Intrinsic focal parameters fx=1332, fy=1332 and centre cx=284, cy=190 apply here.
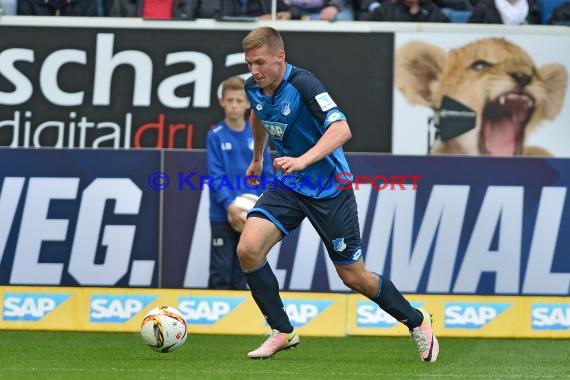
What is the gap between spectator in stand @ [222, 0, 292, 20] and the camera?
46.6ft

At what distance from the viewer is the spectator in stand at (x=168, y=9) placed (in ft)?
45.5

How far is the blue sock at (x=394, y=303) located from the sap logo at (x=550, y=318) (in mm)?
2863

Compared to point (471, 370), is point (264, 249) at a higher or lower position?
higher

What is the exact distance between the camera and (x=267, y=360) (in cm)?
913

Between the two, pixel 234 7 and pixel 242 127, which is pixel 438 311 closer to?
pixel 242 127

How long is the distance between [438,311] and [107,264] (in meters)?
3.25

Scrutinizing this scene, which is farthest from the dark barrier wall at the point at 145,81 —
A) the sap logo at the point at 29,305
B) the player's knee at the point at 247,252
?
the player's knee at the point at 247,252

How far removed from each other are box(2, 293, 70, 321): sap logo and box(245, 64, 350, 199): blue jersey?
3.54 meters

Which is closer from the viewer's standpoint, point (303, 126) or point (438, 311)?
point (303, 126)

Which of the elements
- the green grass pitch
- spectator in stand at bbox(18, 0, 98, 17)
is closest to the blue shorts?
the green grass pitch

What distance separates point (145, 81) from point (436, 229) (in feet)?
11.4

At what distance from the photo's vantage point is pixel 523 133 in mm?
13977

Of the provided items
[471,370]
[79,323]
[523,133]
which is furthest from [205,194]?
[471,370]

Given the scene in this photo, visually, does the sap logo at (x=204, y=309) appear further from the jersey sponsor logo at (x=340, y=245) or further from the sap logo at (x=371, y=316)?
the jersey sponsor logo at (x=340, y=245)
